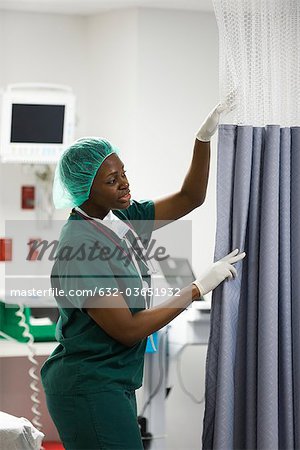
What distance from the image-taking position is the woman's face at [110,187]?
2.42 meters

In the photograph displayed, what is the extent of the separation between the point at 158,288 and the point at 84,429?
1.91 metres

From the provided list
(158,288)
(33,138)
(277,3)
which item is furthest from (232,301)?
(33,138)

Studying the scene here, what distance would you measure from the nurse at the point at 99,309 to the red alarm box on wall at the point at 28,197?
2164mm

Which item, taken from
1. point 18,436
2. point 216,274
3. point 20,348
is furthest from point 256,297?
point 20,348

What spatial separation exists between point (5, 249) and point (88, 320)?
2.34 meters

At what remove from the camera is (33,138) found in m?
4.45

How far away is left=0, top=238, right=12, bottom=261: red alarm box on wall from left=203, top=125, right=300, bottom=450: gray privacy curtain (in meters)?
2.37

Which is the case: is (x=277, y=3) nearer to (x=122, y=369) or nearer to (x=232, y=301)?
(x=232, y=301)

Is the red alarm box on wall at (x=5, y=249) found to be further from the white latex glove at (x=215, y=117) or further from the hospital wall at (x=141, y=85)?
the white latex glove at (x=215, y=117)

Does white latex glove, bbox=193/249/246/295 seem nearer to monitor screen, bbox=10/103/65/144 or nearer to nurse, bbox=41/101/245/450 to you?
nurse, bbox=41/101/245/450

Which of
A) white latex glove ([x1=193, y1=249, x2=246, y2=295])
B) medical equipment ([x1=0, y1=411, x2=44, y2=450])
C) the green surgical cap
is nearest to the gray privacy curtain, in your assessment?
white latex glove ([x1=193, y1=249, x2=246, y2=295])

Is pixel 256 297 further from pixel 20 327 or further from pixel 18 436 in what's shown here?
pixel 20 327

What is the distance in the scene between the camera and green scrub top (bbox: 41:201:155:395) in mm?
2275

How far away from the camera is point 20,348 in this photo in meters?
4.06
